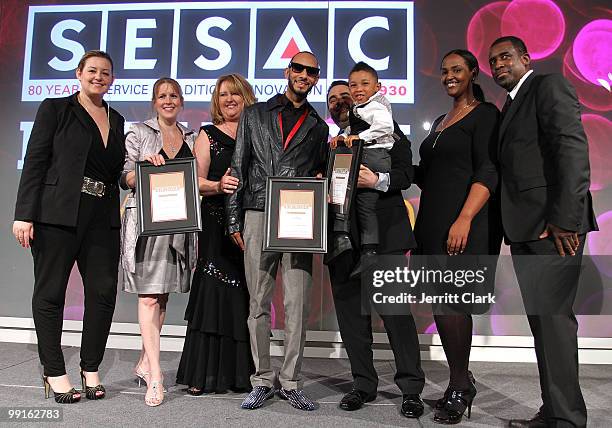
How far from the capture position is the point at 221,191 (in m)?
2.70

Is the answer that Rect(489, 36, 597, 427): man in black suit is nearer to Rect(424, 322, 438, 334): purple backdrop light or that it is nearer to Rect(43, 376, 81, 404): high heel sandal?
Rect(424, 322, 438, 334): purple backdrop light

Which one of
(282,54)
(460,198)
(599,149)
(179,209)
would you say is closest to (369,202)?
(460,198)

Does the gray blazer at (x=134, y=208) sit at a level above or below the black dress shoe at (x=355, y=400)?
above

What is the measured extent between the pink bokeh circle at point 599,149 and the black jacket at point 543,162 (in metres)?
2.00

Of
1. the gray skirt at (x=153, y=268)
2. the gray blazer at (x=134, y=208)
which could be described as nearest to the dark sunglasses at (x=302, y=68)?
the gray blazer at (x=134, y=208)

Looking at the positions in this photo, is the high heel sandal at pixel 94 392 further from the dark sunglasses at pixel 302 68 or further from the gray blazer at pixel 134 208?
the dark sunglasses at pixel 302 68

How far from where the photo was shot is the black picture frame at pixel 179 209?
8.18 ft

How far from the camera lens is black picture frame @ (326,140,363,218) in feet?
7.93

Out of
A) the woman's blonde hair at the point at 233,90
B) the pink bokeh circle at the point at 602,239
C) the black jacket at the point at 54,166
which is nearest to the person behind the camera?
the black jacket at the point at 54,166

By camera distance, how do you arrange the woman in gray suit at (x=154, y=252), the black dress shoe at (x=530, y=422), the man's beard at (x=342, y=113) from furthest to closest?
1. the man's beard at (x=342, y=113)
2. the woman in gray suit at (x=154, y=252)
3. the black dress shoe at (x=530, y=422)

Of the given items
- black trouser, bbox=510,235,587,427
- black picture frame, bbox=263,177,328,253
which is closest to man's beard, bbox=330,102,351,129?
black picture frame, bbox=263,177,328,253

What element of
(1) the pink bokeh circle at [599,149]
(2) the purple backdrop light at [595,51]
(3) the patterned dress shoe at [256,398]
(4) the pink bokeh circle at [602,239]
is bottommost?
(3) the patterned dress shoe at [256,398]

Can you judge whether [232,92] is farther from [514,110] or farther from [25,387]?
[25,387]

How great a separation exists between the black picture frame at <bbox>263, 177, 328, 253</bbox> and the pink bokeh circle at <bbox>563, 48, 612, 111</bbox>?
8.94 ft
